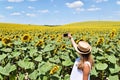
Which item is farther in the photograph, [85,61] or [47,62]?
[47,62]

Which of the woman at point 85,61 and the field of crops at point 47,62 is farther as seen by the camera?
the field of crops at point 47,62

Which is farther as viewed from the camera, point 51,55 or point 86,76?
point 51,55

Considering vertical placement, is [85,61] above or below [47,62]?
→ above

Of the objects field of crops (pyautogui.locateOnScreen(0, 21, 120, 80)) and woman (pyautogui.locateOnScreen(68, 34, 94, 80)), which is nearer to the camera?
woman (pyautogui.locateOnScreen(68, 34, 94, 80))

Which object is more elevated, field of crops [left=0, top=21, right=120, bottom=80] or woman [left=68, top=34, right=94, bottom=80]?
woman [left=68, top=34, right=94, bottom=80]

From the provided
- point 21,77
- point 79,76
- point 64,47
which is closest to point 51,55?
point 64,47

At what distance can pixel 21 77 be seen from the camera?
14.7 feet

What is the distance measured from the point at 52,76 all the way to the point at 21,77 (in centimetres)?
50

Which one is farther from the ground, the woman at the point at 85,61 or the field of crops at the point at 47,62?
the woman at the point at 85,61

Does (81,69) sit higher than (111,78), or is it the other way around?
(81,69)

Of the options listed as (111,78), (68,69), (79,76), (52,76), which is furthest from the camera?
(68,69)

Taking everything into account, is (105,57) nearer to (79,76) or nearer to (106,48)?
(106,48)

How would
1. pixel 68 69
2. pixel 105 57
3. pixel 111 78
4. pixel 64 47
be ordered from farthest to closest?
pixel 64 47 → pixel 68 69 → pixel 105 57 → pixel 111 78

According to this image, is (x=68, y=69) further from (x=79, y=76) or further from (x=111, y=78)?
(x=79, y=76)
